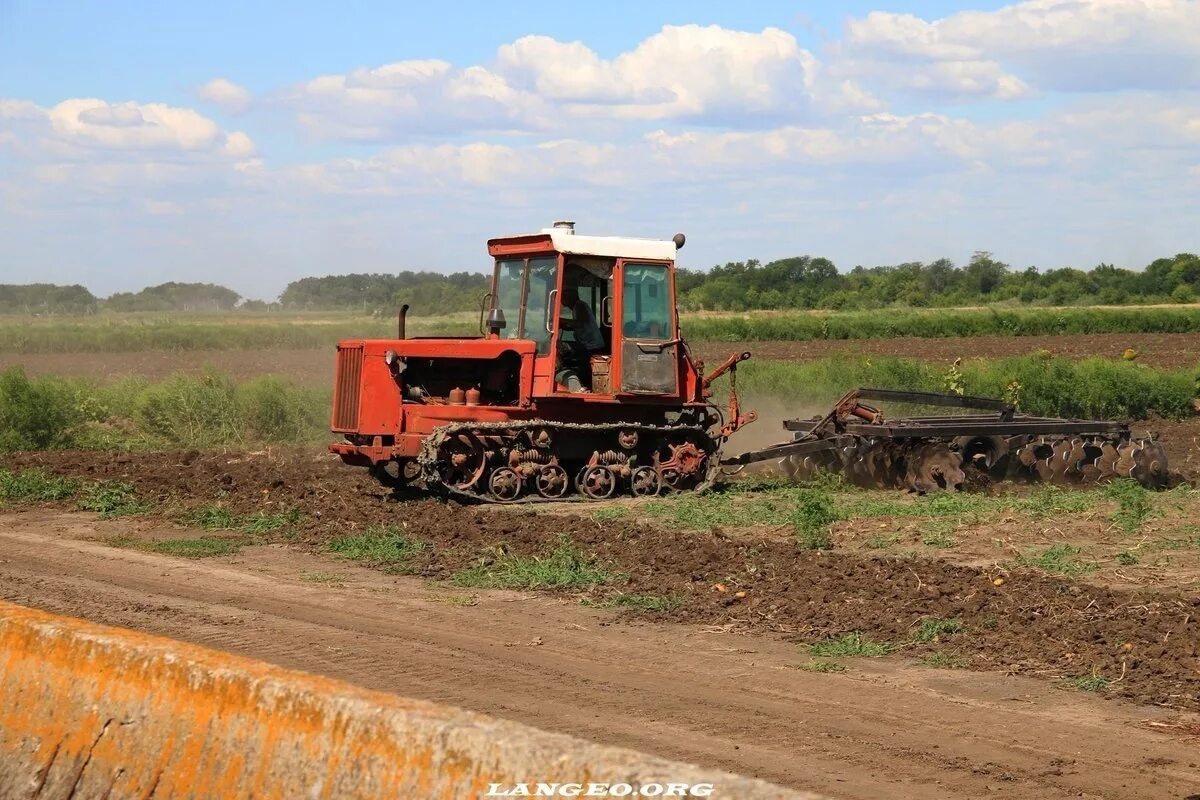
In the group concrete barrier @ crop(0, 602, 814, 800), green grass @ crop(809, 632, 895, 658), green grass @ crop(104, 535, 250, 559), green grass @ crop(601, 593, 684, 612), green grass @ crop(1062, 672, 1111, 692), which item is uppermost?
concrete barrier @ crop(0, 602, 814, 800)

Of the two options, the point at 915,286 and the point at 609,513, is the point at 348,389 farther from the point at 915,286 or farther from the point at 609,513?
the point at 915,286

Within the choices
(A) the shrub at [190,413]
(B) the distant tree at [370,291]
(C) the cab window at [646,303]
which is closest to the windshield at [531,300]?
(C) the cab window at [646,303]

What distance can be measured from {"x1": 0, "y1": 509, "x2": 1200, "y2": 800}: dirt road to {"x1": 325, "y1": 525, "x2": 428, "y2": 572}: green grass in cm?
47

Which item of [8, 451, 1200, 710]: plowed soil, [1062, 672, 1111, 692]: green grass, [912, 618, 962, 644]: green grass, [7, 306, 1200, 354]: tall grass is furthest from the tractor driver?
[7, 306, 1200, 354]: tall grass

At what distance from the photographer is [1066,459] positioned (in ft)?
53.2

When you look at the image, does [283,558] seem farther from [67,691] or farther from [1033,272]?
[1033,272]

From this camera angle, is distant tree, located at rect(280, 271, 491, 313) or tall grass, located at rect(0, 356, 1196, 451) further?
distant tree, located at rect(280, 271, 491, 313)

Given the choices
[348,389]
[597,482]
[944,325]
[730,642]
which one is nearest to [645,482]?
[597,482]

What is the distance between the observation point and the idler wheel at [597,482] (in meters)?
15.3

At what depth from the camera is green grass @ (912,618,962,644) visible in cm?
849

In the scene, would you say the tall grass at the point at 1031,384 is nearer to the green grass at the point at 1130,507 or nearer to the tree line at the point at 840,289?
the green grass at the point at 1130,507

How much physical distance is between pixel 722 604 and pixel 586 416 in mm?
5920

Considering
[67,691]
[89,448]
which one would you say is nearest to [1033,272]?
[89,448]

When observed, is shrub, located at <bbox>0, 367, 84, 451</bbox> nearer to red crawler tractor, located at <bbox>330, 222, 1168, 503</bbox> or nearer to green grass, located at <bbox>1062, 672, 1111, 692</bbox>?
red crawler tractor, located at <bbox>330, 222, 1168, 503</bbox>
